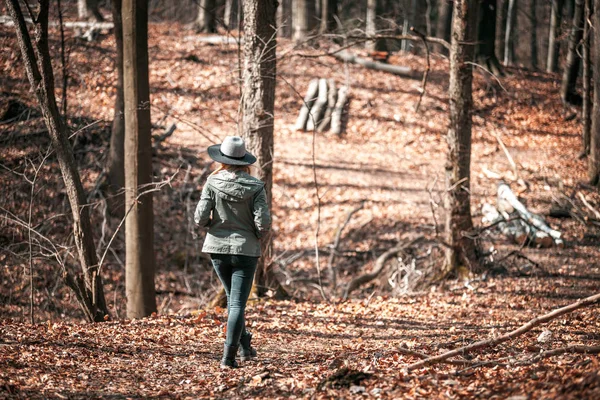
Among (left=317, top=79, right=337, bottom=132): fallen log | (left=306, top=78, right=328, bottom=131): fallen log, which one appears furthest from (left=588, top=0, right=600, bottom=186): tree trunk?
(left=306, top=78, right=328, bottom=131): fallen log

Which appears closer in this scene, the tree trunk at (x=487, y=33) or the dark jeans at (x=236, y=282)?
the dark jeans at (x=236, y=282)

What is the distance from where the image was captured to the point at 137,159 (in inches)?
362

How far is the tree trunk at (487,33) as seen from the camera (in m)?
21.9

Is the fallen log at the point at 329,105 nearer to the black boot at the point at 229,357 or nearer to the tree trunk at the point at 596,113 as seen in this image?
the tree trunk at the point at 596,113

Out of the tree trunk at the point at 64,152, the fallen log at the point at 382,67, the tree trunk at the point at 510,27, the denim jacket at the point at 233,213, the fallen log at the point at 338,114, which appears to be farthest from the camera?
the tree trunk at the point at 510,27

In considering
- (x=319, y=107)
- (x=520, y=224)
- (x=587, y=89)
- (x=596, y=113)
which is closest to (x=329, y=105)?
(x=319, y=107)

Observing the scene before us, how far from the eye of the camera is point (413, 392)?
4734mm

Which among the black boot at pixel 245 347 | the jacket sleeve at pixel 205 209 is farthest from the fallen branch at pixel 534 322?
the jacket sleeve at pixel 205 209

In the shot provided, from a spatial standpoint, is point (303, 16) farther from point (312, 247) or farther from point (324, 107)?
point (312, 247)

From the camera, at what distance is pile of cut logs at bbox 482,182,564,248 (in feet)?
39.2

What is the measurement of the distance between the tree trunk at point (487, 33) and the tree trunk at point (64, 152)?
1707 cm

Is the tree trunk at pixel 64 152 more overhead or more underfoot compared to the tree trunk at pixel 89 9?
more underfoot

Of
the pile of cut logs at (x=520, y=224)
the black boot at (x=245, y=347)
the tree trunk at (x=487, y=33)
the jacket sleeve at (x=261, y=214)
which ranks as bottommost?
the pile of cut logs at (x=520, y=224)

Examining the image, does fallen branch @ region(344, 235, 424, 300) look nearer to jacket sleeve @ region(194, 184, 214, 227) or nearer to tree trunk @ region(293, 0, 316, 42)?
jacket sleeve @ region(194, 184, 214, 227)
